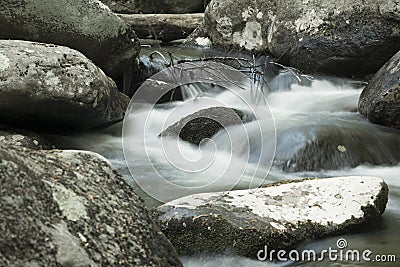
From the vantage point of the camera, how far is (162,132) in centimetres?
549

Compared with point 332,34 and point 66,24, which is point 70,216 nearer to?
point 66,24

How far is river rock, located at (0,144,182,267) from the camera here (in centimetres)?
140

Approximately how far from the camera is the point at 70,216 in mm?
1566

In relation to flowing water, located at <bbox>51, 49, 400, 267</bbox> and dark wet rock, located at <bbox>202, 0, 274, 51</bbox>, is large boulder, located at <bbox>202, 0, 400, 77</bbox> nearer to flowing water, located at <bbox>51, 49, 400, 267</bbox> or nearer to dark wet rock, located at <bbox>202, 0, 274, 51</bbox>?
dark wet rock, located at <bbox>202, 0, 274, 51</bbox>

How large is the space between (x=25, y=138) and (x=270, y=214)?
94.9 inches

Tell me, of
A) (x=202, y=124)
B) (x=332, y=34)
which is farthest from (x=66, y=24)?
(x=332, y=34)

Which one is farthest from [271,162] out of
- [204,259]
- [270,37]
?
[270,37]

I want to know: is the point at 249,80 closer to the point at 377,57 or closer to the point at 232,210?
the point at 377,57

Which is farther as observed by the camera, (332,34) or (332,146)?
(332,34)

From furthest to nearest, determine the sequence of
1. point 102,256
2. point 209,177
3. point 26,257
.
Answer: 1. point 209,177
2. point 102,256
3. point 26,257

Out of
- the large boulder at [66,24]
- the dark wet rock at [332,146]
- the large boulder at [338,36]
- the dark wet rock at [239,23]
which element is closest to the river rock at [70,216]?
the dark wet rock at [332,146]

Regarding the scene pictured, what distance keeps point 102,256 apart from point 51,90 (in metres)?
3.31

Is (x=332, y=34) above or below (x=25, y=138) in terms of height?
above

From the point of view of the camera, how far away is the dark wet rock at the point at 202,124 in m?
5.10
